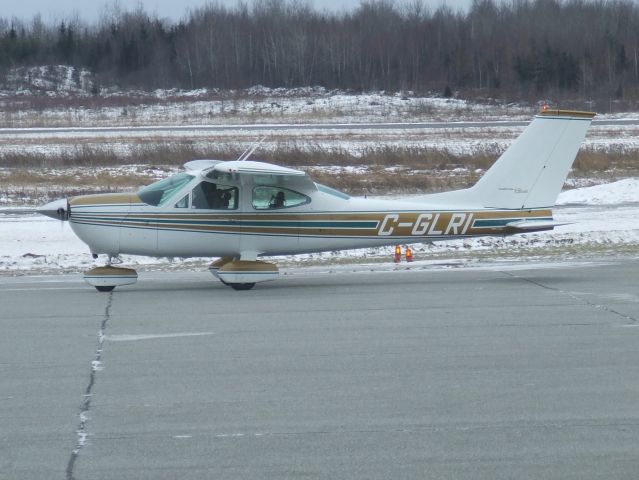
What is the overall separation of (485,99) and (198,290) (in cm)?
4761

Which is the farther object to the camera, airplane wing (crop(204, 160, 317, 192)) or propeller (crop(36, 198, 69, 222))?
propeller (crop(36, 198, 69, 222))

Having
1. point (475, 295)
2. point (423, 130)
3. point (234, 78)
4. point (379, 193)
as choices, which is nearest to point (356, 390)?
point (475, 295)

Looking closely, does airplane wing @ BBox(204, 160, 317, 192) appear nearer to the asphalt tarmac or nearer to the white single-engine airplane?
the white single-engine airplane

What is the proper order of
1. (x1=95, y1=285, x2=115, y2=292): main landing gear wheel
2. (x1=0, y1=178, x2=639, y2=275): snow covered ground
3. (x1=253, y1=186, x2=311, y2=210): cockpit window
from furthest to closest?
(x1=0, y1=178, x2=639, y2=275): snow covered ground → (x1=253, y1=186, x2=311, y2=210): cockpit window → (x1=95, y1=285, x2=115, y2=292): main landing gear wheel

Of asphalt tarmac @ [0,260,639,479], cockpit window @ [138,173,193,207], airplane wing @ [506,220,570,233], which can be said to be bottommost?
asphalt tarmac @ [0,260,639,479]

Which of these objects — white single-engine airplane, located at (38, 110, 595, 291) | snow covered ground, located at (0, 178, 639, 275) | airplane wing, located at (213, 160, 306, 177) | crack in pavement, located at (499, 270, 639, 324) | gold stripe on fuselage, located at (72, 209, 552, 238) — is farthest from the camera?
snow covered ground, located at (0, 178, 639, 275)

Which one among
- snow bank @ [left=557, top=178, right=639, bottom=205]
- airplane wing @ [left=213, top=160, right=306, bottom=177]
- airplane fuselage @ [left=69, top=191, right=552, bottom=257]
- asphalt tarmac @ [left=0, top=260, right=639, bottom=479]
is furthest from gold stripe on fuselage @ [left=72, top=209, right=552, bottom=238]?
snow bank @ [left=557, top=178, right=639, bottom=205]

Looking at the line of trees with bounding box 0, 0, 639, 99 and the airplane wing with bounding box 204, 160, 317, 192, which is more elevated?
the line of trees with bounding box 0, 0, 639, 99

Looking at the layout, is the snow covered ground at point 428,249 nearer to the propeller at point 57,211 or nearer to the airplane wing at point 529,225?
the airplane wing at point 529,225

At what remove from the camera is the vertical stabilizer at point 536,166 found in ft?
45.7

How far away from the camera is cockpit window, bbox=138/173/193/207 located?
13500 millimetres

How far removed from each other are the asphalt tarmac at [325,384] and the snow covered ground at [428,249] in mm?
3356

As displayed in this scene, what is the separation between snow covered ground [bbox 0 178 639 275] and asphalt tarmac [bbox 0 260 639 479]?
3356 mm

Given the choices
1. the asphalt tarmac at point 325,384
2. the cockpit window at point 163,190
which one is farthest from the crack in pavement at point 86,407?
the cockpit window at point 163,190
